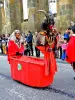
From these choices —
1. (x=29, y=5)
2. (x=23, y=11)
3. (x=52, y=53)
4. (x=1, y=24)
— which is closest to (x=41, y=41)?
(x=52, y=53)

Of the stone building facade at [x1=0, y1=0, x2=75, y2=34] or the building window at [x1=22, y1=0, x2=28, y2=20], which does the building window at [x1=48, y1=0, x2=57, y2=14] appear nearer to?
the stone building facade at [x1=0, y1=0, x2=75, y2=34]

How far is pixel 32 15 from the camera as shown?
Answer: 2461cm

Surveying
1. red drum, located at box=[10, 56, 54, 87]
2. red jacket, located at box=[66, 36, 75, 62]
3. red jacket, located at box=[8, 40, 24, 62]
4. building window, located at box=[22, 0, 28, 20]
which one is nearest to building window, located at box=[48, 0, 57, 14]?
building window, located at box=[22, 0, 28, 20]

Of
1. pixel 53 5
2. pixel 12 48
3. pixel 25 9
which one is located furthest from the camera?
pixel 25 9

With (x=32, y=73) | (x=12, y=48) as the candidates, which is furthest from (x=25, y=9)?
(x=32, y=73)

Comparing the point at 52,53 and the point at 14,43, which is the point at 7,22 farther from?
the point at 52,53

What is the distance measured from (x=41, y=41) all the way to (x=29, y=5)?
1642 cm

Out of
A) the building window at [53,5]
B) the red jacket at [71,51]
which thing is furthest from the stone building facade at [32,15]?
the red jacket at [71,51]

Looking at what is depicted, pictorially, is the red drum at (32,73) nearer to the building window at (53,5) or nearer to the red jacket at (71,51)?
the red jacket at (71,51)

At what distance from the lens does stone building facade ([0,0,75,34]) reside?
2005cm

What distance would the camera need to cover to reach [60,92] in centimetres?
803

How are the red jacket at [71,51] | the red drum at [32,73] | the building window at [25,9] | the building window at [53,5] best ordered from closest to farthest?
the red drum at [32,73] < the red jacket at [71,51] < the building window at [53,5] < the building window at [25,9]

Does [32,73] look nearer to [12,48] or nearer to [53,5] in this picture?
[12,48]

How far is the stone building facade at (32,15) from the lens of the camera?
65.8ft
